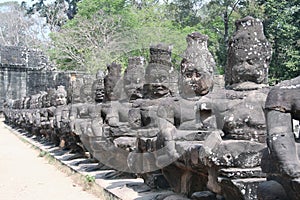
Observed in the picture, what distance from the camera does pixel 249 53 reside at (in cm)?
461

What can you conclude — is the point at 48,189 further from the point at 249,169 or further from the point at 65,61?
the point at 65,61

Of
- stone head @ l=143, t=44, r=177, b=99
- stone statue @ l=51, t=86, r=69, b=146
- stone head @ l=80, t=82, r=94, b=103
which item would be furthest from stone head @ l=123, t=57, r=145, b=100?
stone head @ l=80, t=82, r=94, b=103

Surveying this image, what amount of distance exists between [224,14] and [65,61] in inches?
452

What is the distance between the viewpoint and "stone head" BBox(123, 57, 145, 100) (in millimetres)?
7379

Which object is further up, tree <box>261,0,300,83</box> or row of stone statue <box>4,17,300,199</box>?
tree <box>261,0,300,83</box>

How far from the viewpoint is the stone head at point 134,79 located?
7.38 meters

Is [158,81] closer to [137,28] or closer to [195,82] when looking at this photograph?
[195,82]

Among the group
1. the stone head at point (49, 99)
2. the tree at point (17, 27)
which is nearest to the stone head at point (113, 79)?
the stone head at point (49, 99)

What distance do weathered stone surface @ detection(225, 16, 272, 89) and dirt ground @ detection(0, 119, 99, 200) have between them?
2.85 m

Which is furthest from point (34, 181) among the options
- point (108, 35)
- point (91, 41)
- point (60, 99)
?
point (91, 41)

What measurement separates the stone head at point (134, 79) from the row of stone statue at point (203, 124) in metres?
0.02

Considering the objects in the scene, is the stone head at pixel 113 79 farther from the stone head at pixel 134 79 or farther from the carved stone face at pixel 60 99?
the carved stone face at pixel 60 99

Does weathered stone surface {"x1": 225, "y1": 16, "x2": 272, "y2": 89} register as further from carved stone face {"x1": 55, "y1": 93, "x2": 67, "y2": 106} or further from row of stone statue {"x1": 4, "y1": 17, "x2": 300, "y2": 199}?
carved stone face {"x1": 55, "y1": 93, "x2": 67, "y2": 106}

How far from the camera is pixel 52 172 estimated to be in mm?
9211
